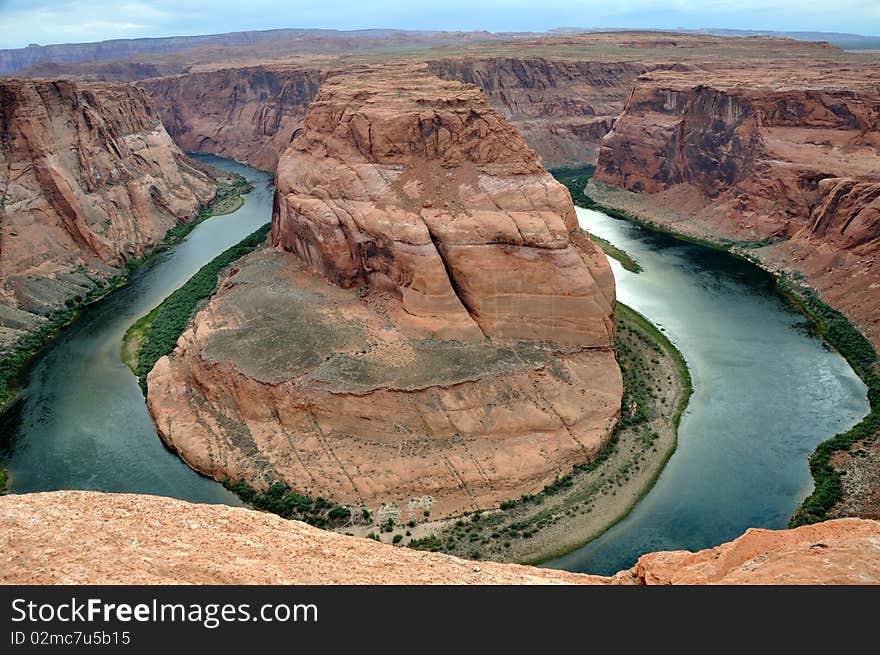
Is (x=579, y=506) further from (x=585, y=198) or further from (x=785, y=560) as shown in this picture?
(x=585, y=198)

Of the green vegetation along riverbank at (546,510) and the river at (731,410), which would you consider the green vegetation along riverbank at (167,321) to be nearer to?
the green vegetation along riverbank at (546,510)

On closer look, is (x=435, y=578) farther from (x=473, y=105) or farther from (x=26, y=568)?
(x=473, y=105)

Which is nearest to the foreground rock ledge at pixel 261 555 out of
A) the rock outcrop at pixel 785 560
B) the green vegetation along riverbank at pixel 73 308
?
the rock outcrop at pixel 785 560

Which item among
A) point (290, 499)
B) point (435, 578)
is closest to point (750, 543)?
point (435, 578)

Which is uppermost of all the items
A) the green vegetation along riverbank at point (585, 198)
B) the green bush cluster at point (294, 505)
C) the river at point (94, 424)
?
the green vegetation along riverbank at point (585, 198)

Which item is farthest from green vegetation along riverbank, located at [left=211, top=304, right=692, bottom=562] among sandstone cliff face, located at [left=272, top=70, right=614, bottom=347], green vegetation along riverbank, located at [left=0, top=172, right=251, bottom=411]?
green vegetation along riverbank, located at [left=0, top=172, right=251, bottom=411]

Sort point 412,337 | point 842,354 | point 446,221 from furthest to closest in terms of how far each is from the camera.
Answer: point 842,354, point 446,221, point 412,337

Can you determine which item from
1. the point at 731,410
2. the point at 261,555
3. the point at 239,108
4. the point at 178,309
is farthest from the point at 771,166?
the point at 239,108

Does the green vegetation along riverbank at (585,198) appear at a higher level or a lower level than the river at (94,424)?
Answer: higher
